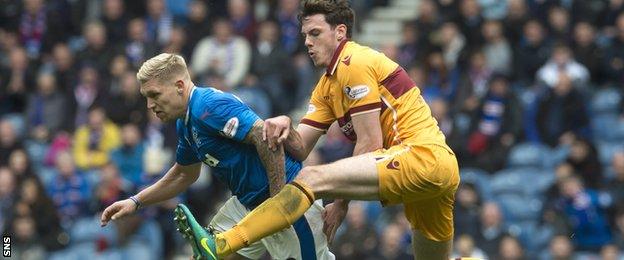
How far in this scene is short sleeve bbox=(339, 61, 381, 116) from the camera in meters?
9.20

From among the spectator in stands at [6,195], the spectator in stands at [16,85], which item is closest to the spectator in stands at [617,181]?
the spectator in stands at [6,195]

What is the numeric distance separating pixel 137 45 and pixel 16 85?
1631 mm

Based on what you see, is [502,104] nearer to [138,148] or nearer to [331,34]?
[138,148]

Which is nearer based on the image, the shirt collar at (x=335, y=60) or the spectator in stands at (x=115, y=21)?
the shirt collar at (x=335, y=60)

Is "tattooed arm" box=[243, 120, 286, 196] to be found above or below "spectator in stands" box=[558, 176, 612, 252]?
above

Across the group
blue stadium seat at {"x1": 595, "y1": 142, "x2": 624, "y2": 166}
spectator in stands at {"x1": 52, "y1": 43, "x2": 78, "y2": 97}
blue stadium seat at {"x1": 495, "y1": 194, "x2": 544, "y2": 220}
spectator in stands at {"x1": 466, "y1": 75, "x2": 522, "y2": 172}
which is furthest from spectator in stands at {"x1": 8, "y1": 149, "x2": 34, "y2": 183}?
blue stadium seat at {"x1": 595, "y1": 142, "x2": 624, "y2": 166}

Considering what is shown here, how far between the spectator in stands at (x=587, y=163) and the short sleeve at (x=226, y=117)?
7209 mm

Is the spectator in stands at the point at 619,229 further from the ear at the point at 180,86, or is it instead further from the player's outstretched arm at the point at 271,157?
the ear at the point at 180,86

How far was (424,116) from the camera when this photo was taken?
9469mm

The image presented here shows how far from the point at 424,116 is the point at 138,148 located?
8025 millimetres

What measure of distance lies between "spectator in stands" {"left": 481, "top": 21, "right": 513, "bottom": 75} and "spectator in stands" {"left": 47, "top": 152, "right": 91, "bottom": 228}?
196 inches

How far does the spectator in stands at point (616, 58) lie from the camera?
17094 mm

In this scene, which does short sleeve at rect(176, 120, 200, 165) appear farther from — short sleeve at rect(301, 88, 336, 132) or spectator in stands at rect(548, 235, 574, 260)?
spectator in stands at rect(548, 235, 574, 260)

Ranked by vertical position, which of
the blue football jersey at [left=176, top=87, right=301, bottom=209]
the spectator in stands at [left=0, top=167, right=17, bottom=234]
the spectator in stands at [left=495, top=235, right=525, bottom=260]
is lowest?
the spectator in stands at [left=0, top=167, right=17, bottom=234]
